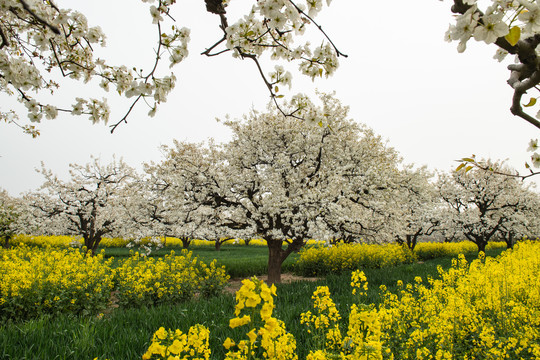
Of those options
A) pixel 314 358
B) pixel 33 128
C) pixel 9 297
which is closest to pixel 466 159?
pixel 314 358

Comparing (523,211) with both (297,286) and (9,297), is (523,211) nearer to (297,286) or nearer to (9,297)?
(297,286)

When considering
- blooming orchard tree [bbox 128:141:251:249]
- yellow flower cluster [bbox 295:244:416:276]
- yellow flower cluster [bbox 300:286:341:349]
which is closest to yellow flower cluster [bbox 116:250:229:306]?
blooming orchard tree [bbox 128:141:251:249]

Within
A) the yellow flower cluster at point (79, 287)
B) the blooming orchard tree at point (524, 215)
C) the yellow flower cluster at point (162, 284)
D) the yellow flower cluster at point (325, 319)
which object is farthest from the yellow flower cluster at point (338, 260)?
the blooming orchard tree at point (524, 215)

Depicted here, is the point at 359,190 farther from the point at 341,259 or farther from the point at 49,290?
the point at 49,290

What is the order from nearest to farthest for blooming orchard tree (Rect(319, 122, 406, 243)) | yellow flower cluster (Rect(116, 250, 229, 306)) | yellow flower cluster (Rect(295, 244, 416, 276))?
yellow flower cluster (Rect(116, 250, 229, 306))
blooming orchard tree (Rect(319, 122, 406, 243))
yellow flower cluster (Rect(295, 244, 416, 276))

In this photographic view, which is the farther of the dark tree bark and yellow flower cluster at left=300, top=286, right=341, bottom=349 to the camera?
the dark tree bark

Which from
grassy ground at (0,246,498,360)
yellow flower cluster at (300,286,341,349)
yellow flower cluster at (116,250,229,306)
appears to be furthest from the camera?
yellow flower cluster at (116,250,229,306)

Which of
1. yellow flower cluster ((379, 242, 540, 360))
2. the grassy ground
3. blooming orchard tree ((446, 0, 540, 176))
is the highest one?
blooming orchard tree ((446, 0, 540, 176))

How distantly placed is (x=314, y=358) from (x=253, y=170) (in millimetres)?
8623

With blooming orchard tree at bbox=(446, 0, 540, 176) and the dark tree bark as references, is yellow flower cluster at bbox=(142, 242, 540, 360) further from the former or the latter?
the dark tree bark

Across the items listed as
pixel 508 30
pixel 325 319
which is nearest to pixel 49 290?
pixel 325 319

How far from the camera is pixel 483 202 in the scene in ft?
74.3

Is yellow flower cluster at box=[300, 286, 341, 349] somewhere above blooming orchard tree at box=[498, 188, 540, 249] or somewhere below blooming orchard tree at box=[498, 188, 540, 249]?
below

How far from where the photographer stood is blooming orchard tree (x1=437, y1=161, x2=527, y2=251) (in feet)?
71.4
